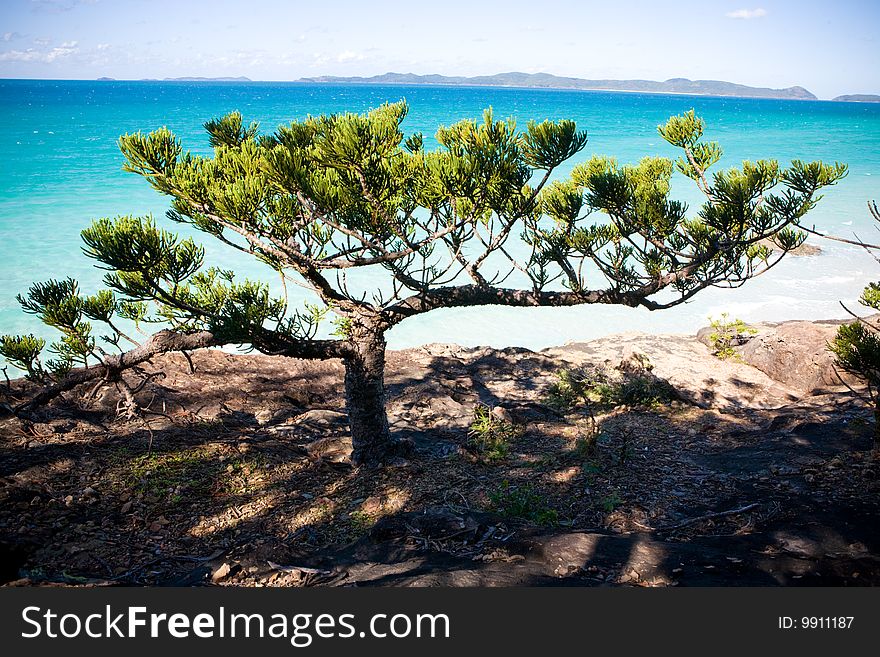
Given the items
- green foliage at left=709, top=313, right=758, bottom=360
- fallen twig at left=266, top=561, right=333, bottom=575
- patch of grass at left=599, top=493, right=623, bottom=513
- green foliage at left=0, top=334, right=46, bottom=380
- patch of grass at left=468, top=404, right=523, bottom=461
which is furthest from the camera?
green foliage at left=709, top=313, right=758, bottom=360

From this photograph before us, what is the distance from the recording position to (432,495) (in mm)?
6422

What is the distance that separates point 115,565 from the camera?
5.07 metres

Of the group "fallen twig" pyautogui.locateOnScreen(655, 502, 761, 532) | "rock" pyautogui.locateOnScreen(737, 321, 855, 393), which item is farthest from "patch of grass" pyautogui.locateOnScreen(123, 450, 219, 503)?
"rock" pyautogui.locateOnScreen(737, 321, 855, 393)

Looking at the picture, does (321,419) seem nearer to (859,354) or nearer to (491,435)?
(491,435)

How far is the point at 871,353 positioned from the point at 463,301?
3820mm

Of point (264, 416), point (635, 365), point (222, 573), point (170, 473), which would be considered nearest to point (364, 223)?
point (222, 573)

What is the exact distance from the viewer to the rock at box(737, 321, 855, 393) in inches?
473

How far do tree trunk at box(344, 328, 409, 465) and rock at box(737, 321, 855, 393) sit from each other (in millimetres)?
9143

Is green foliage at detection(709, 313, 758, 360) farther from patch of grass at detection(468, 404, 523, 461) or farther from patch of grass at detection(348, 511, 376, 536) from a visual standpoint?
patch of grass at detection(348, 511, 376, 536)

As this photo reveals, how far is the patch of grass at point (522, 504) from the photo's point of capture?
5809 mm

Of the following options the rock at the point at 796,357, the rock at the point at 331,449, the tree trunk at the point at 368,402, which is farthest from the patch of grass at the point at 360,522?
the rock at the point at 796,357

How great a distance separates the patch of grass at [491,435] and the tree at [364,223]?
1.59 m

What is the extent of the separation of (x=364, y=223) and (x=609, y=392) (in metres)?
6.68

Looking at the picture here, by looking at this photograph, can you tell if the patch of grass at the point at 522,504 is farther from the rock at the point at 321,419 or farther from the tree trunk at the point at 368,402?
the rock at the point at 321,419
